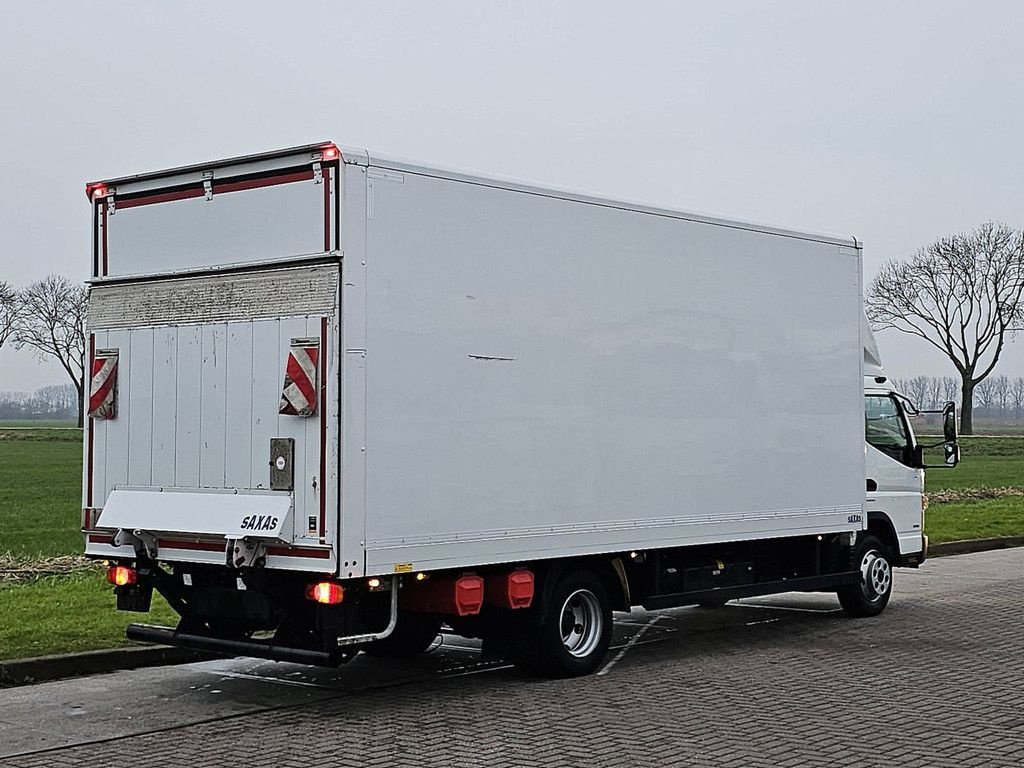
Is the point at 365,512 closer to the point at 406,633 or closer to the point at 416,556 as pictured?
the point at 416,556

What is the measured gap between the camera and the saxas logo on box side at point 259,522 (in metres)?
9.18

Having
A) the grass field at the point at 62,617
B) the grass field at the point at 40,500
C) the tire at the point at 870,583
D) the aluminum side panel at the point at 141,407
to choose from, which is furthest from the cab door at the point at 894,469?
the grass field at the point at 40,500

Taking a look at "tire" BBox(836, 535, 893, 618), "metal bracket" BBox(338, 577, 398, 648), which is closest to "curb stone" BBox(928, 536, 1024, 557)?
"tire" BBox(836, 535, 893, 618)

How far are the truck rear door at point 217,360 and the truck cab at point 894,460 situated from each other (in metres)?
6.70

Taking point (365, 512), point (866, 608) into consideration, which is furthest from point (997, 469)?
point (365, 512)

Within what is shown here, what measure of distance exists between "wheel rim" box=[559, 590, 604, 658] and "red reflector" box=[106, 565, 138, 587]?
305 centimetres

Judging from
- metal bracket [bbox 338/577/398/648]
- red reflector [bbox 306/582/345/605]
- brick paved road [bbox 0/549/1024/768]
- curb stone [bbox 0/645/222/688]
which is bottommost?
brick paved road [bbox 0/549/1024/768]

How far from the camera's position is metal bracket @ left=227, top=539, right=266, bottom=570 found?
9234 mm

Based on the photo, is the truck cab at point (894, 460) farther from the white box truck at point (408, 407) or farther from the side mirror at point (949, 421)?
the white box truck at point (408, 407)

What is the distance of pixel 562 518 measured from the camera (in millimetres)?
10445

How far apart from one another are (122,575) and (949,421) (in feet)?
25.9

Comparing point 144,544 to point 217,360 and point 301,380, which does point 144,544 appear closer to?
point 217,360

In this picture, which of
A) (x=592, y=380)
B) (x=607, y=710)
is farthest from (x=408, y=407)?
(x=607, y=710)

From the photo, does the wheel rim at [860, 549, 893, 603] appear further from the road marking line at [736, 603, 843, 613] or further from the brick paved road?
the brick paved road
